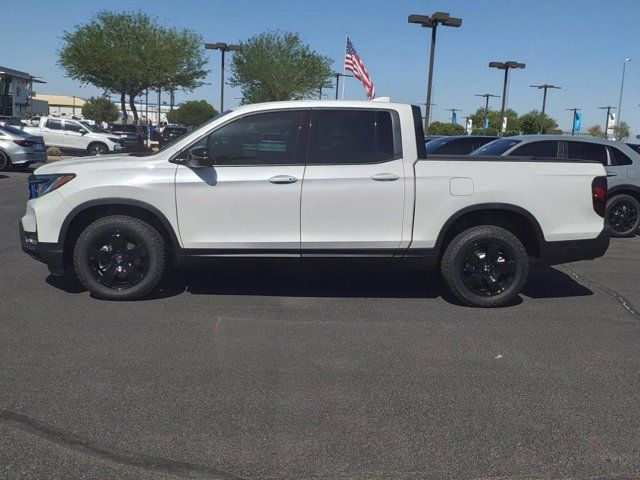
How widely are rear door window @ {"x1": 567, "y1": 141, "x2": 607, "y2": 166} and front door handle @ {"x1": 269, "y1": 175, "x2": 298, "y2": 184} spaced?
21.3ft

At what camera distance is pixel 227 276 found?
7.26 metres

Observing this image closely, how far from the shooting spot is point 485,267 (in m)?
6.20

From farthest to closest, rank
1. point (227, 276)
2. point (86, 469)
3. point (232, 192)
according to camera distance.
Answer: point (227, 276) → point (232, 192) → point (86, 469)

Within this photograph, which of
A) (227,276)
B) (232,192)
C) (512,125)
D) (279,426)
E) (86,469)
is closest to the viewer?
(86,469)

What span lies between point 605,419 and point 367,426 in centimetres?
142

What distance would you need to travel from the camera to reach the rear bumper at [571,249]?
617 centimetres

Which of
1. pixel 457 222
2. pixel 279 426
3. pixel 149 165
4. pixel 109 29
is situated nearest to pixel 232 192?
pixel 149 165

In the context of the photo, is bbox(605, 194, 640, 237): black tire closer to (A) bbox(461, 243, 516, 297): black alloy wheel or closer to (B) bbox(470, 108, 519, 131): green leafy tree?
(A) bbox(461, 243, 516, 297): black alloy wheel

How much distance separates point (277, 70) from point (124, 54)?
1021cm

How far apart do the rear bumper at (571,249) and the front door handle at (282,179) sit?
8.00 ft

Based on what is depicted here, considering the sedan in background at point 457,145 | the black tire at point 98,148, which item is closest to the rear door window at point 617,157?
the sedan in background at point 457,145

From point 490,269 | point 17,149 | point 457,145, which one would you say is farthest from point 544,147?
point 17,149

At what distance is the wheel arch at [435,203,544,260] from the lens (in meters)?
6.01

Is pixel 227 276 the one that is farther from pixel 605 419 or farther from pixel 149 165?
pixel 605 419
